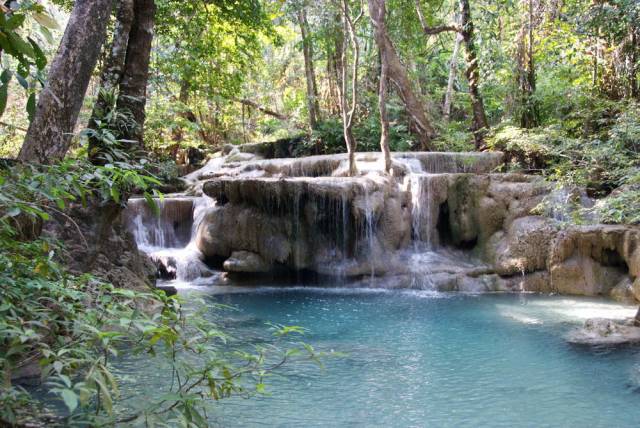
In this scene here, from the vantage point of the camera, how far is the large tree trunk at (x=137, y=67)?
6754 millimetres

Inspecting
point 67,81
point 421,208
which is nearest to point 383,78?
point 421,208

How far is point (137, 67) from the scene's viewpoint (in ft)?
22.4

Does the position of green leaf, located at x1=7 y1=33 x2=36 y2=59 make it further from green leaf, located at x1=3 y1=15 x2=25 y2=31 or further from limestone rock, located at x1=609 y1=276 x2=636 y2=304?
limestone rock, located at x1=609 y1=276 x2=636 y2=304

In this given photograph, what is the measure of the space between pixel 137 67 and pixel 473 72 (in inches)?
421

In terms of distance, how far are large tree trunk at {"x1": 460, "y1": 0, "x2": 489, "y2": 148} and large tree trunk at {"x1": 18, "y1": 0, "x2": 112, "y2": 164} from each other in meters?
11.4

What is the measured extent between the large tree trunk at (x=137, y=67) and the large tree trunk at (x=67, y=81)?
128 centimetres

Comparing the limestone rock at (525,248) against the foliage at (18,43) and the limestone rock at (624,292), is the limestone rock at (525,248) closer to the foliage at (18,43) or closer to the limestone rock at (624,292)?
the limestone rock at (624,292)

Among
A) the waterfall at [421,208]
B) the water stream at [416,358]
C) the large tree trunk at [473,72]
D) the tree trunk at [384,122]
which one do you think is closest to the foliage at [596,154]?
the large tree trunk at [473,72]

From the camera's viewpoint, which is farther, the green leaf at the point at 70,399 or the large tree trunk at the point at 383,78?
the large tree trunk at the point at 383,78

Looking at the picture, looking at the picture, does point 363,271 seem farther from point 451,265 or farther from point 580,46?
point 580,46

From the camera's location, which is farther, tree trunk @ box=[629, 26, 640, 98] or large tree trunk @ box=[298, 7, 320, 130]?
large tree trunk @ box=[298, 7, 320, 130]

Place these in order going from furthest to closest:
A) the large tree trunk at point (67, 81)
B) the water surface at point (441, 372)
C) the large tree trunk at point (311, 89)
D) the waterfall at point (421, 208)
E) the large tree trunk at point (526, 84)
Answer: the large tree trunk at point (311, 89)
the large tree trunk at point (526, 84)
the waterfall at point (421, 208)
the large tree trunk at point (67, 81)
the water surface at point (441, 372)

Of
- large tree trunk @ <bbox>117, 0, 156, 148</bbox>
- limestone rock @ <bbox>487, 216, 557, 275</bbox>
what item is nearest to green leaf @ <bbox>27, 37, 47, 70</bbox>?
large tree trunk @ <bbox>117, 0, 156, 148</bbox>

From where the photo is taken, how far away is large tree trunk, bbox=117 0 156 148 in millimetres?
6754
